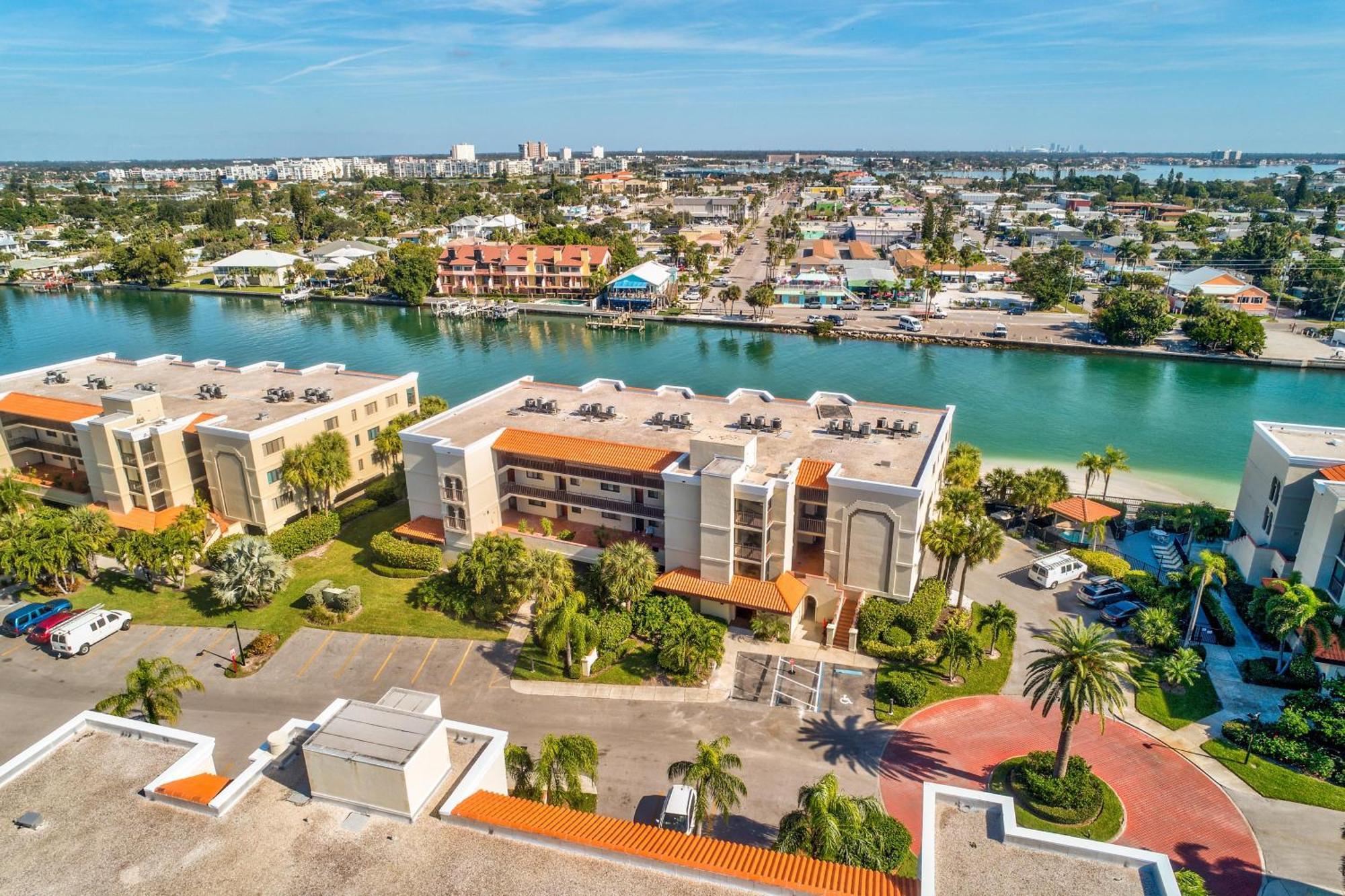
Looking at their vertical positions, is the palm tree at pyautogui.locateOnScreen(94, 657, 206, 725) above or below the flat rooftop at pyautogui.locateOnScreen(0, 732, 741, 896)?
below

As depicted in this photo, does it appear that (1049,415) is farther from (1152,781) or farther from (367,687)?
(367,687)

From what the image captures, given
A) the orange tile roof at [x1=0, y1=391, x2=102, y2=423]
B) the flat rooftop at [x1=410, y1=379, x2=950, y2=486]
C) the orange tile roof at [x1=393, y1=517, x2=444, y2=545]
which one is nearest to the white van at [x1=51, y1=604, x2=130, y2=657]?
the orange tile roof at [x1=393, y1=517, x2=444, y2=545]

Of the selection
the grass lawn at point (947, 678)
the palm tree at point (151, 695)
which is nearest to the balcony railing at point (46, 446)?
the palm tree at point (151, 695)

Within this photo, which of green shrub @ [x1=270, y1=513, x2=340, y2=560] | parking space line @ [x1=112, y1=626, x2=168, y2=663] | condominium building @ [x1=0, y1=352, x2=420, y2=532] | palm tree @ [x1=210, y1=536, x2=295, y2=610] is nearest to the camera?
parking space line @ [x1=112, y1=626, x2=168, y2=663]

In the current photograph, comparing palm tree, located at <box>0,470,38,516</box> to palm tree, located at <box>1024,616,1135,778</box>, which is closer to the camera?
palm tree, located at <box>1024,616,1135,778</box>

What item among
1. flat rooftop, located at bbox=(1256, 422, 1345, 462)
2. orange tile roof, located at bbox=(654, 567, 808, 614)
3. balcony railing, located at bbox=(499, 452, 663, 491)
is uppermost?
flat rooftop, located at bbox=(1256, 422, 1345, 462)

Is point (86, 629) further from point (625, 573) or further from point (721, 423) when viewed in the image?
point (721, 423)

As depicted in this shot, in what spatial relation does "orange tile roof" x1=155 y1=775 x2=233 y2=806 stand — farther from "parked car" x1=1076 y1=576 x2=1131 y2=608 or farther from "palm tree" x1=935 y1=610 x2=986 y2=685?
"parked car" x1=1076 y1=576 x2=1131 y2=608

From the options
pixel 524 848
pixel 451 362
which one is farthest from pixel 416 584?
pixel 451 362
